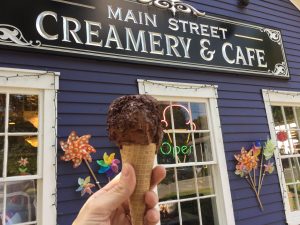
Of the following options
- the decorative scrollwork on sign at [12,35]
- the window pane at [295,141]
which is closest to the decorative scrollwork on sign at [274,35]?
the window pane at [295,141]

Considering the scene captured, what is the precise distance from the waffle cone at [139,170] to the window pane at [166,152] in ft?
8.05

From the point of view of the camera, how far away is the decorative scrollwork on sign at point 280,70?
17.7ft

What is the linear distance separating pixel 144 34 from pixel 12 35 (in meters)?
1.67

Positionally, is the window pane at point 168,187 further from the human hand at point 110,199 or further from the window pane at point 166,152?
the human hand at point 110,199


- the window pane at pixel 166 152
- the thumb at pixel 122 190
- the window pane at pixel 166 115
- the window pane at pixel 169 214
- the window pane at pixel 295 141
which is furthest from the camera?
the window pane at pixel 295 141

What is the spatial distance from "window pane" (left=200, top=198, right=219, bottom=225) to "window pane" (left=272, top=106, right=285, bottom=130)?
6.32ft

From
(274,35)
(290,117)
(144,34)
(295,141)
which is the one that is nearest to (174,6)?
(144,34)

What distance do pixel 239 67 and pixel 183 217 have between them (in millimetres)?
2530

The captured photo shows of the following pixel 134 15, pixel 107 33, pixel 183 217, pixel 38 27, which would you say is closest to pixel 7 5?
pixel 38 27

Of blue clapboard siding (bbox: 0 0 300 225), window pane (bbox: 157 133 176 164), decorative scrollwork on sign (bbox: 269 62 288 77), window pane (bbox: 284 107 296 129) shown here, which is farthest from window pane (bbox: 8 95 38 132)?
window pane (bbox: 284 107 296 129)

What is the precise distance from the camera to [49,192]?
9.72 feet

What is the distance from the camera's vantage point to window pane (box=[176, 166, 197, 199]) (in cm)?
395

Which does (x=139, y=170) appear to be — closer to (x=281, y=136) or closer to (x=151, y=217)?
(x=151, y=217)

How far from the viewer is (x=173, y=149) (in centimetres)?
395
